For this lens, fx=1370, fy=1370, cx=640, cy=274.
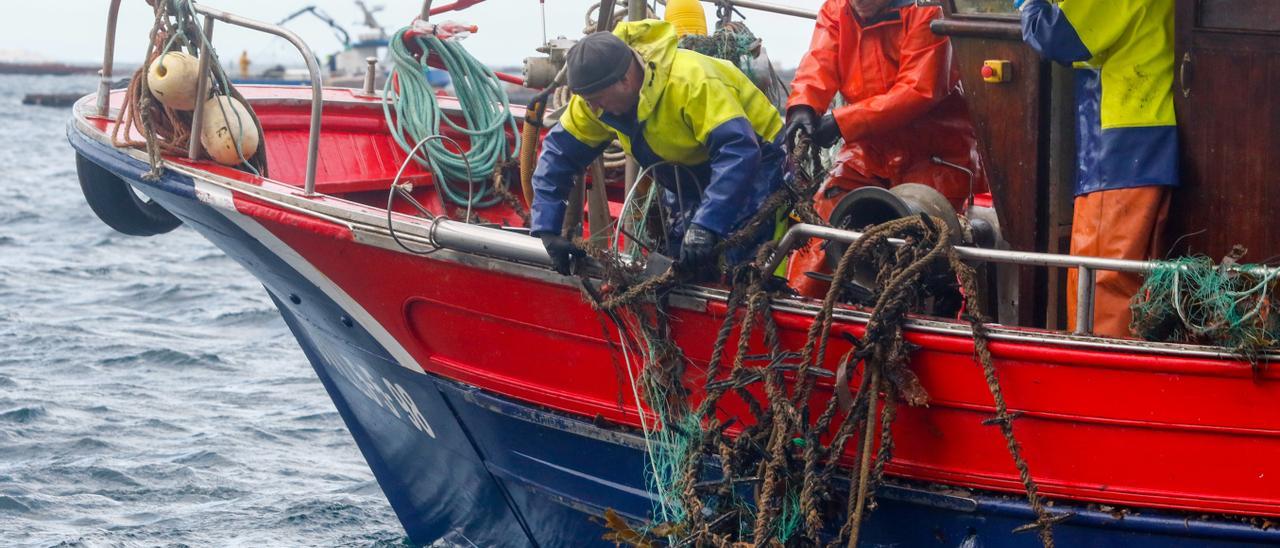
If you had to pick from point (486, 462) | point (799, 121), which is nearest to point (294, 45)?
point (486, 462)

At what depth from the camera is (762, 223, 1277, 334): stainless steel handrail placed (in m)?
3.53

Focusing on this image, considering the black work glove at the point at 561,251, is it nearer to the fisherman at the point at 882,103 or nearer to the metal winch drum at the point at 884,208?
the metal winch drum at the point at 884,208

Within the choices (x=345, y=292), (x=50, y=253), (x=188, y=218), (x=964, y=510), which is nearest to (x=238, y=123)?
(x=188, y=218)

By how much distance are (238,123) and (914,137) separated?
2.76 metres

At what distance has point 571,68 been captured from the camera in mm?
4105

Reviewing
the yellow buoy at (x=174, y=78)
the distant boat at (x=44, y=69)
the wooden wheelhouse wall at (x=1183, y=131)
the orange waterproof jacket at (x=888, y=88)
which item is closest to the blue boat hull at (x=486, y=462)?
the yellow buoy at (x=174, y=78)

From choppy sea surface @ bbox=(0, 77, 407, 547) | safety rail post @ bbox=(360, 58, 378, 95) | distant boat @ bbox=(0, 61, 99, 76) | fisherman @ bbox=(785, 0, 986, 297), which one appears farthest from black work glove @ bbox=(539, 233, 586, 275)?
distant boat @ bbox=(0, 61, 99, 76)

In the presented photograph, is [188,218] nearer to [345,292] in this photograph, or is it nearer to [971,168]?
[345,292]

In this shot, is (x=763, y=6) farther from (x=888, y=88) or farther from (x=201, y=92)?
(x=201, y=92)

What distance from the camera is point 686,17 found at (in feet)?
19.1

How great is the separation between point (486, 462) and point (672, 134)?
71.7 inches

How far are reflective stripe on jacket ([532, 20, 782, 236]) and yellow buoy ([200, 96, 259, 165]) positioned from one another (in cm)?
182

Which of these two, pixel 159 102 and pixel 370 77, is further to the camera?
pixel 370 77

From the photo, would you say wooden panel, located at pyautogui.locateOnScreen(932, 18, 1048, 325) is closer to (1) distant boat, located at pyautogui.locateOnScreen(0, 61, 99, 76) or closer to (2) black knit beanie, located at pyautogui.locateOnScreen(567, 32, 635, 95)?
(2) black knit beanie, located at pyautogui.locateOnScreen(567, 32, 635, 95)
